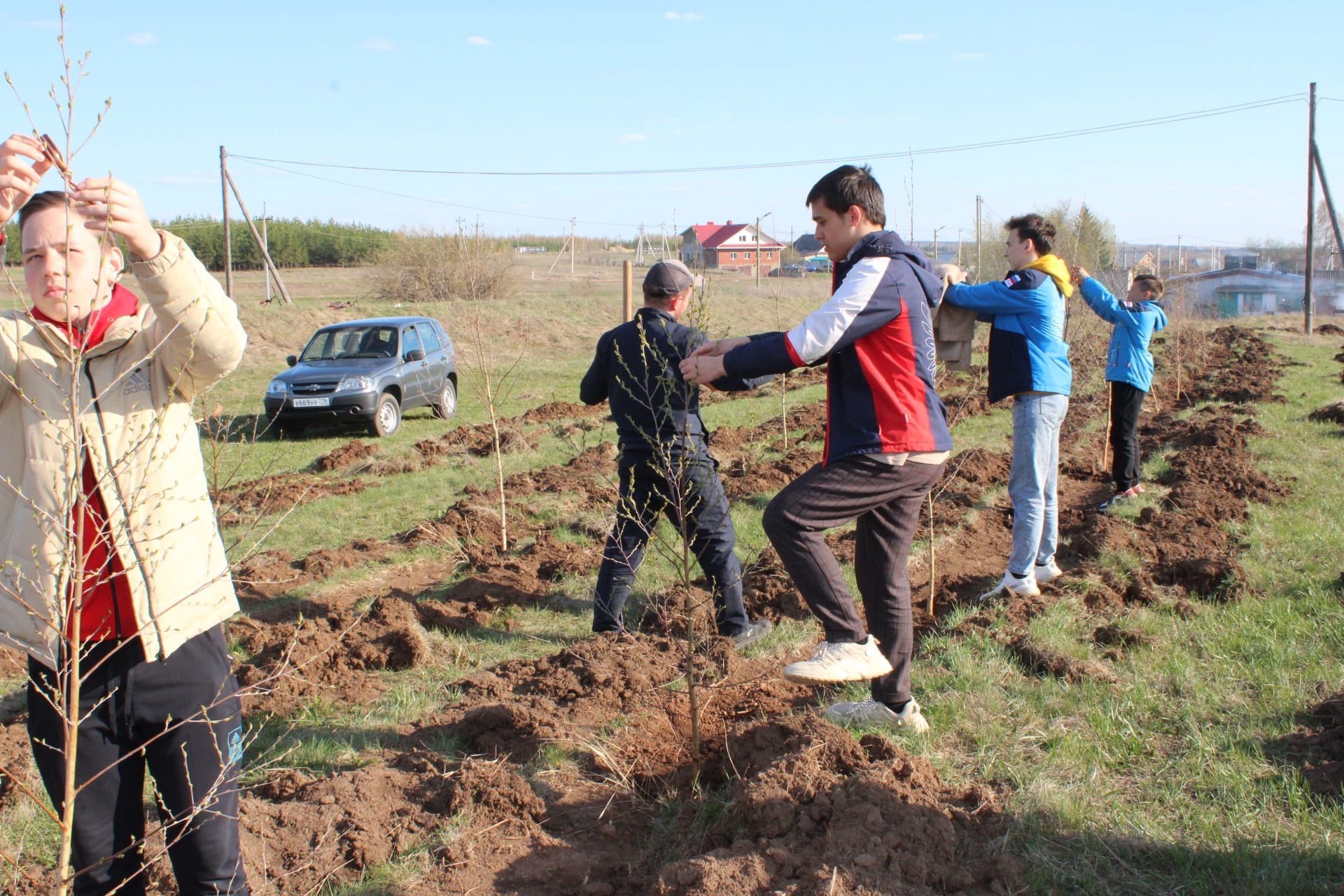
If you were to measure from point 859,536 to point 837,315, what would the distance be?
2.83 feet

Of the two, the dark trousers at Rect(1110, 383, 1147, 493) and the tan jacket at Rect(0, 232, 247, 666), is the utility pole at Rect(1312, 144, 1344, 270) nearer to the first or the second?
the dark trousers at Rect(1110, 383, 1147, 493)

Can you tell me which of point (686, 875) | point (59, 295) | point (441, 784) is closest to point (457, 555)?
point (441, 784)

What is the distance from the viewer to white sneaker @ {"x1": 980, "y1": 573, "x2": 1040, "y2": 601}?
217 inches

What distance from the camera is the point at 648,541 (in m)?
5.30

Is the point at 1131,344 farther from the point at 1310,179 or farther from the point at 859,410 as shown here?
the point at 1310,179

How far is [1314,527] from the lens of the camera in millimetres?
6711

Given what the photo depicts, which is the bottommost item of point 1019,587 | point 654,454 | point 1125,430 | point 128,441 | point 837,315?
point 1019,587

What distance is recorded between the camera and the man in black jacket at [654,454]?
198 inches

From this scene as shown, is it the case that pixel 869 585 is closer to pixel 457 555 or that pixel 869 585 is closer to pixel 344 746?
pixel 344 746

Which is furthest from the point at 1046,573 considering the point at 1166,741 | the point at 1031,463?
the point at 1166,741

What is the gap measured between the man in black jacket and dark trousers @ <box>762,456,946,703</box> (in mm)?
1353

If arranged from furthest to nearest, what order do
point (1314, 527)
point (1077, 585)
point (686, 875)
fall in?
point (1314, 527), point (1077, 585), point (686, 875)

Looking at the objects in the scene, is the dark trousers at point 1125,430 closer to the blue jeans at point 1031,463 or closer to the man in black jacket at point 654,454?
the blue jeans at point 1031,463

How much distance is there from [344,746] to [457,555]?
3196 mm
